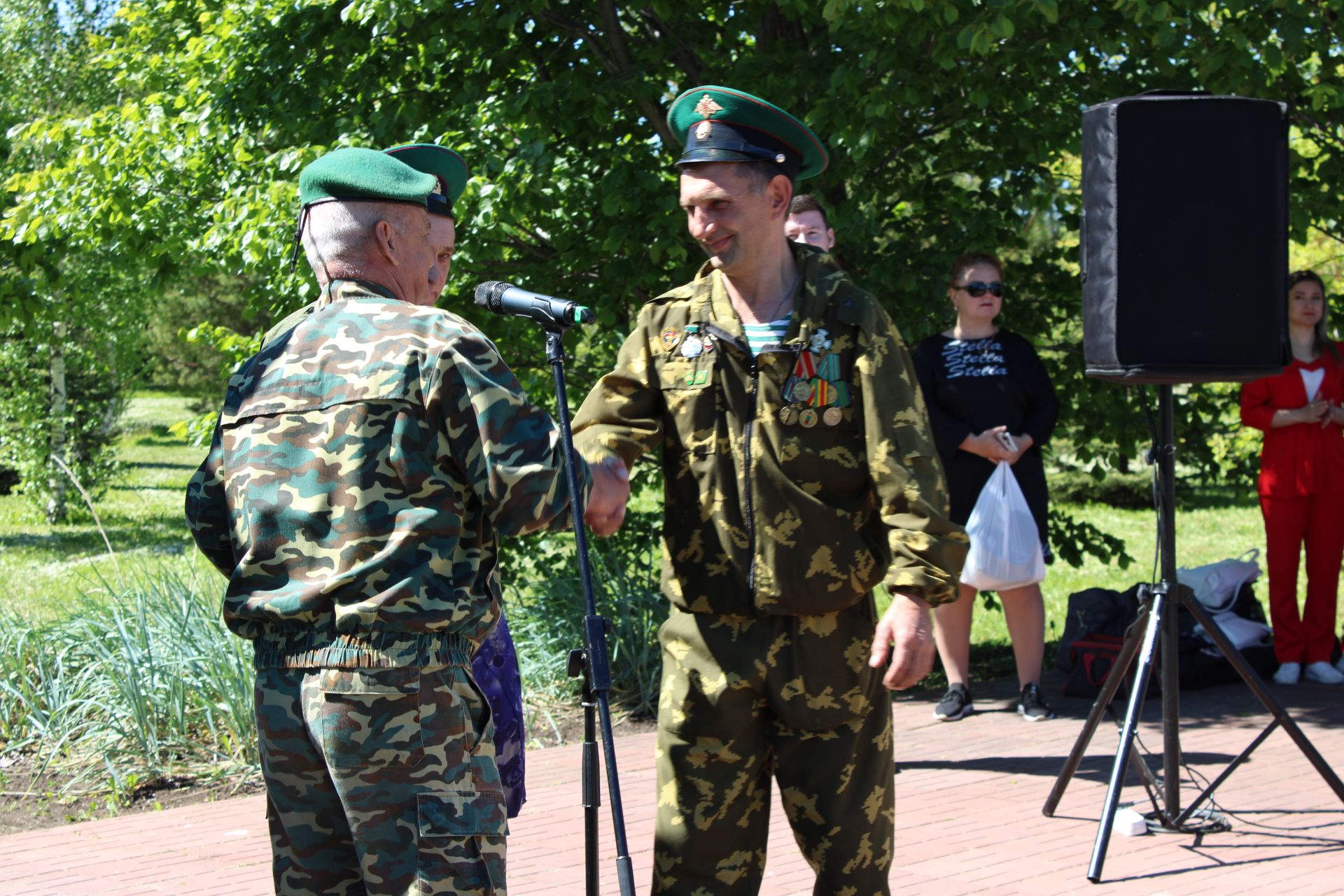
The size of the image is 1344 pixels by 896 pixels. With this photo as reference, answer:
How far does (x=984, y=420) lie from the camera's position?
6941mm

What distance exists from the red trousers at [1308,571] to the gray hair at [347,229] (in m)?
6.49

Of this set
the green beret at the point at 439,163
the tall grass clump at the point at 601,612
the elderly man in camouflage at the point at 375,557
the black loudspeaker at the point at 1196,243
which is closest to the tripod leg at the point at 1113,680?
the black loudspeaker at the point at 1196,243

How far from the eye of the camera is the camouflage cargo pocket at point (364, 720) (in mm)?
2529

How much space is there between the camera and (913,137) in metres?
8.01

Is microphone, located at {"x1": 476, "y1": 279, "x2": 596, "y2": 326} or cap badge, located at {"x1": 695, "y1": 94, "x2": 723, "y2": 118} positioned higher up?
cap badge, located at {"x1": 695, "y1": 94, "x2": 723, "y2": 118}

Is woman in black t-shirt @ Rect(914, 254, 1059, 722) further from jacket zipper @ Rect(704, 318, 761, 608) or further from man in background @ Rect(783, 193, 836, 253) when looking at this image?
jacket zipper @ Rect(704, 318, 761, 608)

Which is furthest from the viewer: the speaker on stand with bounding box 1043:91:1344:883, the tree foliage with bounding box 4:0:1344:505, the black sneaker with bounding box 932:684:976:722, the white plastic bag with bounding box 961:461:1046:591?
the black sneaker with bounding box 932:684:976:722

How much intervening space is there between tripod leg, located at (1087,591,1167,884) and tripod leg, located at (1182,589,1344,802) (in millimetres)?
118

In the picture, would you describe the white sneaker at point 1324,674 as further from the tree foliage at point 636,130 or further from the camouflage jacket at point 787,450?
the camouflage jacket at point 787,450

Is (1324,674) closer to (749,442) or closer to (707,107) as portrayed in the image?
(749,442)

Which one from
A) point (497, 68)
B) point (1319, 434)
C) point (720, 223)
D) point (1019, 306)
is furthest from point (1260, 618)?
point (720, 223)

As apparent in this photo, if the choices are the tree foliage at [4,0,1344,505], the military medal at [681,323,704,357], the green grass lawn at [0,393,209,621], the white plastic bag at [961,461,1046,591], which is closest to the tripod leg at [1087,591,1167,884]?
the white plastic bag at [961,461,1046,591]

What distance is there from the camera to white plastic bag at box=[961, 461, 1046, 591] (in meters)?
6.74

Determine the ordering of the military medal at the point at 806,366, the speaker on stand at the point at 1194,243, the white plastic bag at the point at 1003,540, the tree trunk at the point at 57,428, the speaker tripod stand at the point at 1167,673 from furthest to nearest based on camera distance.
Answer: the tree trunk at the point at 57,428 → the white plastic bag at the point at 1003,540 → the speaker tripod stand at the point at 1167,673 → the speaker on stand at the point at 1194,243 → the military medal at the point at 806,366
